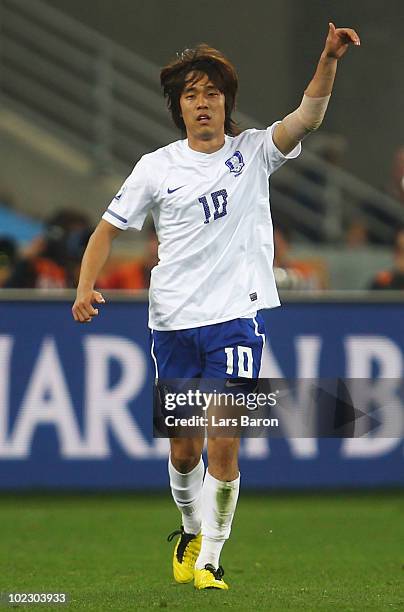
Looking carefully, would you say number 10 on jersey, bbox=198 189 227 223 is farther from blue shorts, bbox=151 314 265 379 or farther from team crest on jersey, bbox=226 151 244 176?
blue shorts, bbox=151 314 265 379

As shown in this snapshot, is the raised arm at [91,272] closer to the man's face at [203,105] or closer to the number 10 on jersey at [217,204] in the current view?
the number 10 on jersey at [217,204]

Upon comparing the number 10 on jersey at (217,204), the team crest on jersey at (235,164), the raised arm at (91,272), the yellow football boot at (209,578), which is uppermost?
the team crest on jersey at (235,164)

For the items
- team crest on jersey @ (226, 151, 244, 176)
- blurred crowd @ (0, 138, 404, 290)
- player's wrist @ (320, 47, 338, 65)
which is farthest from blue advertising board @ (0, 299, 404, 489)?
player's wrist @ (320, 47, 338, 65)

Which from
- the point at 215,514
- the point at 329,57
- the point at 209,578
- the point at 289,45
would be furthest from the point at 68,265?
the point at 289,45

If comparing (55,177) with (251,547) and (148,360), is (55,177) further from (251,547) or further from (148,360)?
(251,547)

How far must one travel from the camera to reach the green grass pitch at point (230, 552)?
20.0 feet

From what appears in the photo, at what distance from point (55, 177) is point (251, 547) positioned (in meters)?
7.71

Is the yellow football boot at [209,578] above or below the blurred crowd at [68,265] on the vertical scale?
below

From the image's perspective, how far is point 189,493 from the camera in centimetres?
658

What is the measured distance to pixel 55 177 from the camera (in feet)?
49.5

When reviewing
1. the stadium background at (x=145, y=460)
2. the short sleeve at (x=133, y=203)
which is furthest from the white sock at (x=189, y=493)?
the short sleeve at (x=133, y=203)

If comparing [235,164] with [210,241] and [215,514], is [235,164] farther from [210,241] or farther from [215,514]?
[215,514]

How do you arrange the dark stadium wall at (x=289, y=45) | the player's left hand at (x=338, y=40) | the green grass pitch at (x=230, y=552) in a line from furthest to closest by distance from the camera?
the dark stadium wall at (x=289, y=45), the green grass pitch at (x=230, y=552), the player's left hand at (x=338, y=40)

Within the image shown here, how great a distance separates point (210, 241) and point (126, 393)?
3.72 m
